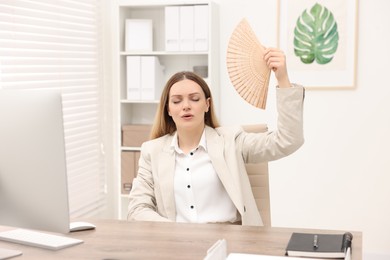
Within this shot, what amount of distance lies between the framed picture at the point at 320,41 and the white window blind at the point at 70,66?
53.8 inches

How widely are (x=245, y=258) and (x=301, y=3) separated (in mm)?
2684

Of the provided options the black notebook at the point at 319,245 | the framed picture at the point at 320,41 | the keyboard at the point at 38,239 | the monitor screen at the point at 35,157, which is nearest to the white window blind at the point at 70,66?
the framed picture at the point at 320,41

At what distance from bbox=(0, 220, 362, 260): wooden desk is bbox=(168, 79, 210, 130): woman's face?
52 centimetres

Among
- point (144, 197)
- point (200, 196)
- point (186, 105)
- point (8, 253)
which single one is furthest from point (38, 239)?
point (186, 105)

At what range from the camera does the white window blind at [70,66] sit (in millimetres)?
3484

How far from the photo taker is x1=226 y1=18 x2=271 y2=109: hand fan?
7.97 ft

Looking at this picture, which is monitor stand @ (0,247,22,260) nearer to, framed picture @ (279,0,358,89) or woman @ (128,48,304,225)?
woman @ (128,48,304,225)

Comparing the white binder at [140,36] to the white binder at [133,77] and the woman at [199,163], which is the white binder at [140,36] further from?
the woman at [199,163]

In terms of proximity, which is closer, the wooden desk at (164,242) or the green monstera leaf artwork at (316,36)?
the wooden desk at (164,242)

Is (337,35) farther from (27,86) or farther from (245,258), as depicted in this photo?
(245,258)

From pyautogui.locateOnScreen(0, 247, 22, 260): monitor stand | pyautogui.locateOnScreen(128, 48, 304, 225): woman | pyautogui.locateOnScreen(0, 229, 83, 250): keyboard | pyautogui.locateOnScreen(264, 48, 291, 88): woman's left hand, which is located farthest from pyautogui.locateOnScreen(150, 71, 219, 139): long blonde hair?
pyautogui.locateOnScreen(0, 247, 22, 260): monitor stand

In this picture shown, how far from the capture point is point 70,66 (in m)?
4.02

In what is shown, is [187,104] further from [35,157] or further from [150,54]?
[150,54]

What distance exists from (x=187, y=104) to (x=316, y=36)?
5.95 feet
